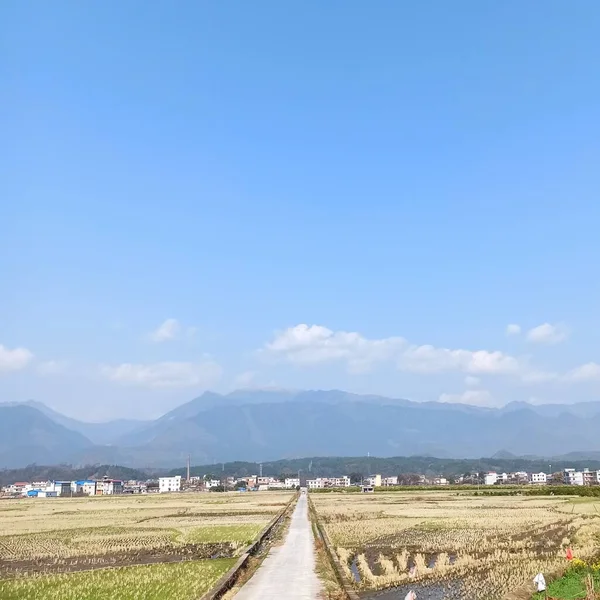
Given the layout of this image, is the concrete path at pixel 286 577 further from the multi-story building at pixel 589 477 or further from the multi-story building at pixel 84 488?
the multi-story building at pixel 589 477

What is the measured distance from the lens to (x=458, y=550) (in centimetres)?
3000

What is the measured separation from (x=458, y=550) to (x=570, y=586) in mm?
11647

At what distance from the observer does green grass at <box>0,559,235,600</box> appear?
2015cm

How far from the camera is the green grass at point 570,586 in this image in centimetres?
1753

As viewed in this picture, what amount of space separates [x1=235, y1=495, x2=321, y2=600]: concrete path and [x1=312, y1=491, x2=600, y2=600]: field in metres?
1.76

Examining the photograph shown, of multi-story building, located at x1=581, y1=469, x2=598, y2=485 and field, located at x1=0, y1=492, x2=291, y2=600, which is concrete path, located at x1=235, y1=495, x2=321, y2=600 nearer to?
field, located at x1=0, y1=492, x2=291, y2=600

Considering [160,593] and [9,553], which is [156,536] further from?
[160,593]

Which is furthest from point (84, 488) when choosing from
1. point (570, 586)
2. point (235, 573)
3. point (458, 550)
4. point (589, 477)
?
point (570, 586)

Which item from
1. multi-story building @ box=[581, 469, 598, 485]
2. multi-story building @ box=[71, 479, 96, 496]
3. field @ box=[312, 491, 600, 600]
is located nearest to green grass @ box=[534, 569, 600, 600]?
field @ box=[312, 491, 600, 600]

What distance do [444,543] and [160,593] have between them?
1825 cm

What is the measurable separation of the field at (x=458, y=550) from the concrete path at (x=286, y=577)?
176 centimetres

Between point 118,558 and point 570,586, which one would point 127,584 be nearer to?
point 118,558

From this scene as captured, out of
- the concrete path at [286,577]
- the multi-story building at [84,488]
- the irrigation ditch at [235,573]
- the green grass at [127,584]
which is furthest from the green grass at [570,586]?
the multi-story building at [84,488]

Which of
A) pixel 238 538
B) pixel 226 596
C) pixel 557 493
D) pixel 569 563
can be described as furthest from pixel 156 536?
pixel 557 493
